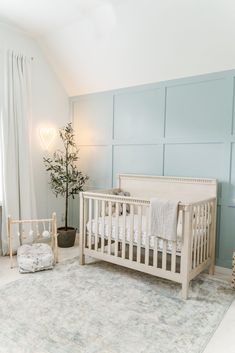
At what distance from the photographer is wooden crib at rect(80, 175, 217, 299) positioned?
2.35 m

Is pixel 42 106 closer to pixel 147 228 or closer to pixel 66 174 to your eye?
pixel 66 174

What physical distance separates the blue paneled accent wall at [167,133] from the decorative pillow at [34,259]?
1263mm

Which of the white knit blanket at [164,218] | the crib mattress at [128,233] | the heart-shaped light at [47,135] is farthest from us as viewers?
the heart-shaped light at [47,135]

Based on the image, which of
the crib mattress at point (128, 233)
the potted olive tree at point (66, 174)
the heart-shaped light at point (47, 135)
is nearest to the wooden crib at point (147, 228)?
the crib mattress at point (128, 233)

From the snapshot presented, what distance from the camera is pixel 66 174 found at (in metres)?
3.75

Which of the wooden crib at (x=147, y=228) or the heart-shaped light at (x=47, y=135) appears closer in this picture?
the wooden crib at (x=147, y=228)

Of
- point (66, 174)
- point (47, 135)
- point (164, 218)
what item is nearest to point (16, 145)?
point (47, 135)

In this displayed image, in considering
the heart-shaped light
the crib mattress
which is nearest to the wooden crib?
the crib mattress

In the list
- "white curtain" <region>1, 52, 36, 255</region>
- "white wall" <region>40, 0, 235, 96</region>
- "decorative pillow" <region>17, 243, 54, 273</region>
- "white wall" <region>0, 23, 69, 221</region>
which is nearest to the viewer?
"white wall" <region>40, 0, 235, 96</region>

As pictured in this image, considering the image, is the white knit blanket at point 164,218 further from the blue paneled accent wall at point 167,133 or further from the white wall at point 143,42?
the white wall at point 143,42

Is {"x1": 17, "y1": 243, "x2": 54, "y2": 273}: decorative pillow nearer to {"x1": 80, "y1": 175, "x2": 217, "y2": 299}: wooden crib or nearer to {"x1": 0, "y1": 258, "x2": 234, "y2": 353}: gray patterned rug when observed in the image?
{"x1": 0, "y1": 258, "x2": 234, "y2": 353}: gray patterned rug

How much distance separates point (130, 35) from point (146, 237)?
2219 mm

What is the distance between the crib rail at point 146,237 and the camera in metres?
2.32

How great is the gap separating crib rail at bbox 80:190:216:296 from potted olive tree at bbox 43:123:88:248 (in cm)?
70
